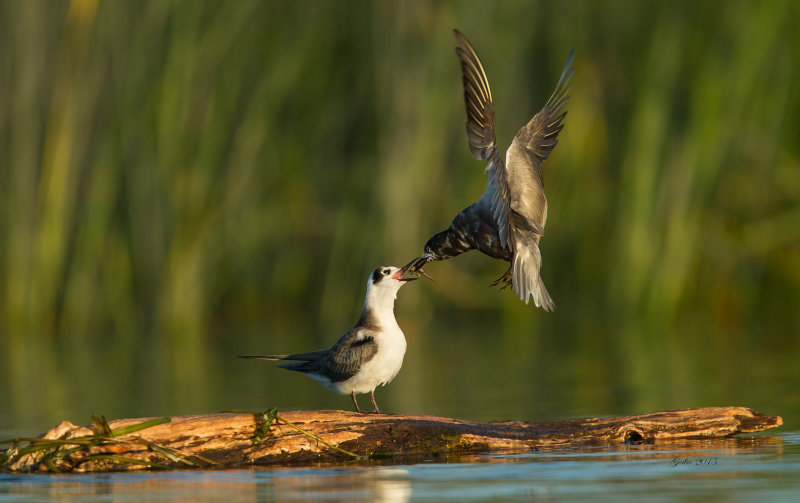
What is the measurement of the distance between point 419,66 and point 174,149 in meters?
3.88

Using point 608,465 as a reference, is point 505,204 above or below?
above

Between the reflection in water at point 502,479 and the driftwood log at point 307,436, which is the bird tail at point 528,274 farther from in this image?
the reflection in water at point 502,479

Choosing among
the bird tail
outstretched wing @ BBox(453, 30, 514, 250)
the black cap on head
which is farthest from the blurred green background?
outstretched wing @ BBox(453, 30, 514, 250)

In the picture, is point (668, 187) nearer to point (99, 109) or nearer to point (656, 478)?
point (99, 109)

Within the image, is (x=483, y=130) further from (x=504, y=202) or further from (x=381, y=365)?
(x=381, y=365)

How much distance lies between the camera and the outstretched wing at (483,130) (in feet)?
25.7

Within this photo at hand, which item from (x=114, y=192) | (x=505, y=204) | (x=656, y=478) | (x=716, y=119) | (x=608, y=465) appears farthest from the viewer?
(x=114, y=192)

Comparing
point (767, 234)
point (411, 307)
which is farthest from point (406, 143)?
point (767, 234)

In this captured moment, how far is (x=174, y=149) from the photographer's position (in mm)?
17047

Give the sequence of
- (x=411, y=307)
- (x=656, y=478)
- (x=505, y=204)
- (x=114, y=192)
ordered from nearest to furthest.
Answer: (x=656, y=478) → (x=505, y=204) → (x=114, y=192) → (x=411, y=307)

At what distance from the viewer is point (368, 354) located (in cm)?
846

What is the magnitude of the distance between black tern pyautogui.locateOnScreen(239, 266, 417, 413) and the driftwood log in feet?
2.90

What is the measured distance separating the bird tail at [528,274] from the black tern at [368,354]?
945 millimetres

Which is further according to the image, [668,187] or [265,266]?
[265,266]
